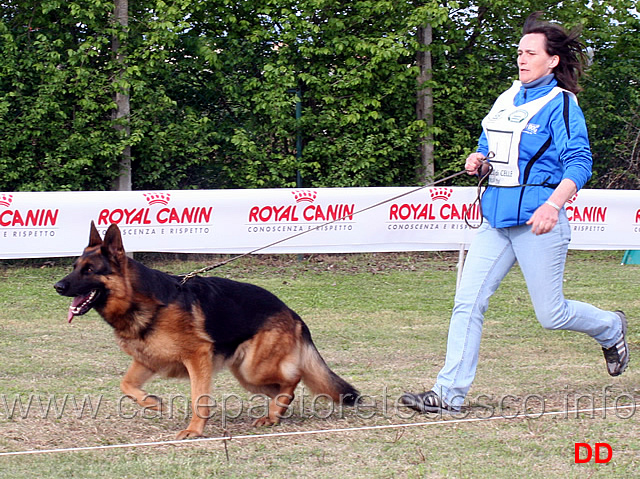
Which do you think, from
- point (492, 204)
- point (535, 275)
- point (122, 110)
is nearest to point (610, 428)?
point (535, 275)

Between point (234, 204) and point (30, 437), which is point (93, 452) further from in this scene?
point (234, 204)

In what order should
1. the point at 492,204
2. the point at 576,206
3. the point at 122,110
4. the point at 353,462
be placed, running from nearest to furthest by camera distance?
the point at 353,462 < the point at 492,204 < the point at 576,206 < the point at 122,110

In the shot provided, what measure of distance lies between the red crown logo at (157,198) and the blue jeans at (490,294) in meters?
4.76

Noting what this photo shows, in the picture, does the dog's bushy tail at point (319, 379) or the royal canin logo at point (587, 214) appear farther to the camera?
the royal canin logo at point (587, 214)

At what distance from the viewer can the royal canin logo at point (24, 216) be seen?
27.3 feet

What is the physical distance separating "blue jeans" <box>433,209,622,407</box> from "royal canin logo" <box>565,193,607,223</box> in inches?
201

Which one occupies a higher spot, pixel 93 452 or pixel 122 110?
pixel 122 110

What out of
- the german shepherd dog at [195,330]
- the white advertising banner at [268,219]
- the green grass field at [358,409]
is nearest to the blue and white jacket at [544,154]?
the green grass field at [358,409]

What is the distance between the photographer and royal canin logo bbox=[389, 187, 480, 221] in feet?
30.0

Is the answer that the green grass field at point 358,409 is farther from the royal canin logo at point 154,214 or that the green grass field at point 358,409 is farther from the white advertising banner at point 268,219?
the royal canin logo at point 154,214

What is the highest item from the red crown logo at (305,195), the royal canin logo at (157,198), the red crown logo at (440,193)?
the red crown logo at (440,193)

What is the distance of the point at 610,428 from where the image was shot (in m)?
4.37

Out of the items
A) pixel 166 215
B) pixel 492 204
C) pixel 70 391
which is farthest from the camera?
pixel 166 215

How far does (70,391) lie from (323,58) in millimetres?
8591
